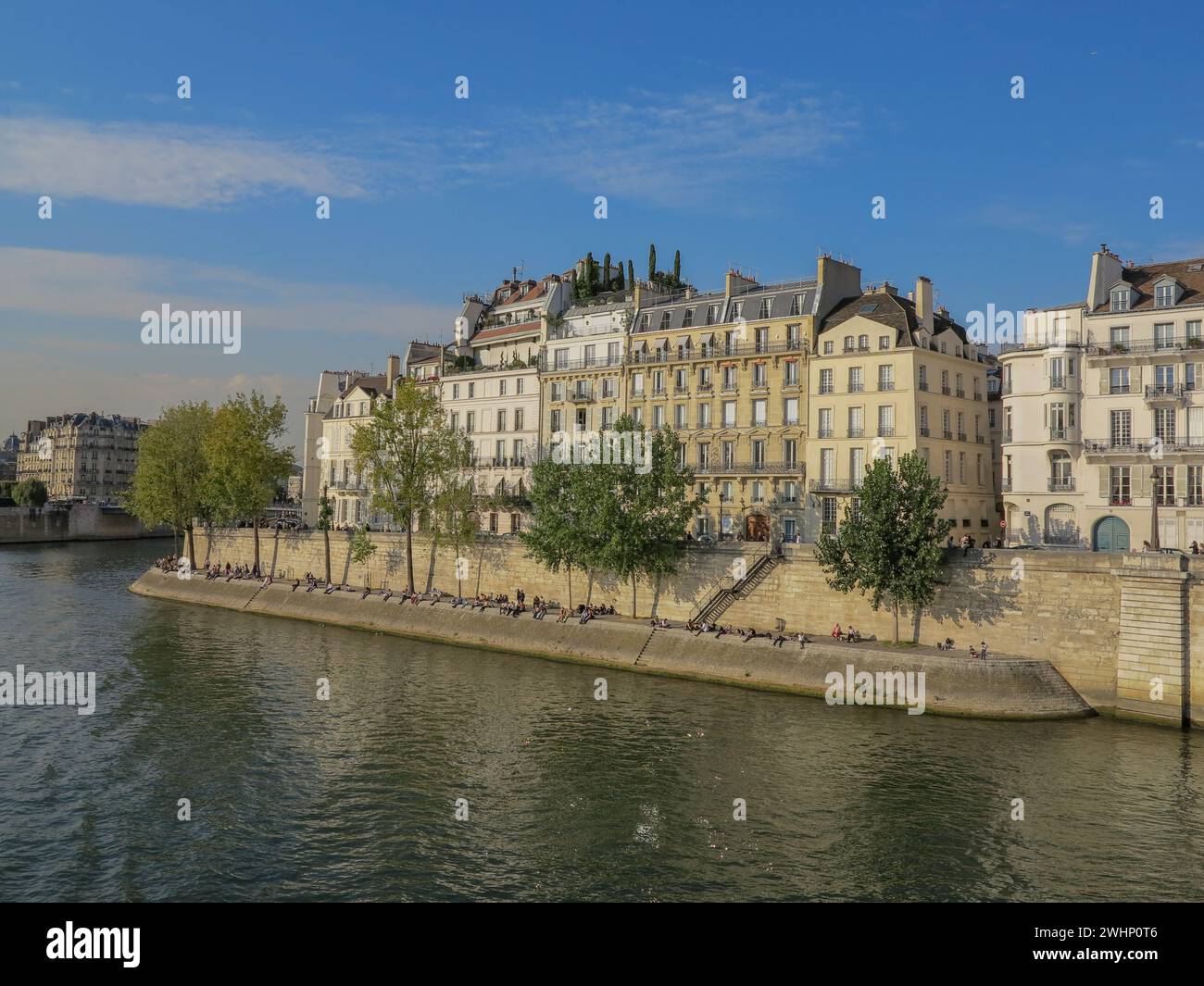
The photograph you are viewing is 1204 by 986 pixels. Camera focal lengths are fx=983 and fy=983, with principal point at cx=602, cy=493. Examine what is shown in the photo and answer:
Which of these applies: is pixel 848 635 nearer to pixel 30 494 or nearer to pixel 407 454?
pixel 407 454

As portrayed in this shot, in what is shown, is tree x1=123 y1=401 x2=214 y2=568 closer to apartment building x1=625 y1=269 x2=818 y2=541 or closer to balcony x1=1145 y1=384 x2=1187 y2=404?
apartment building x1=625 y1=269 x2=818 y2=541

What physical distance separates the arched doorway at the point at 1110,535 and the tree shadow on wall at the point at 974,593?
798 cm

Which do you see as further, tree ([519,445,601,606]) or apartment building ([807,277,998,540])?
apartment building ([807,277,998,540])

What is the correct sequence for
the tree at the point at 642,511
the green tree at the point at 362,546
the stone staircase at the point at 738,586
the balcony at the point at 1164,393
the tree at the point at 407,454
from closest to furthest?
1. the balcony at the point at 1164,393
2. the stone staircase at the point at 738,586
3. the tree at the point at 642,511
4. the tree at the point at 407,454
5. the green tree at the point at 362,546

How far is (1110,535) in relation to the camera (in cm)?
4859

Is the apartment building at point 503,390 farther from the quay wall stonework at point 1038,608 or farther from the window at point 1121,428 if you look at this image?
the window at point 1121,428

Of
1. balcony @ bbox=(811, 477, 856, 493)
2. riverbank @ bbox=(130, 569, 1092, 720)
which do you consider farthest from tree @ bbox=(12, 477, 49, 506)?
balcony @ bbox=(811, 477, 856, 493)

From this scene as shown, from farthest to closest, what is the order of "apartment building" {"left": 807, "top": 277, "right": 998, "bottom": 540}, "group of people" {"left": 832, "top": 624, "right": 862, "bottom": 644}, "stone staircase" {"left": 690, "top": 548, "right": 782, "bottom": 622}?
1. "apartment building" {"left": 807, "top": 277, "right": 998, "bottom": 540}
2. "stone staircase" {"left": 690, "top": 548, "right": 782, "bottom": 622}
3. "group of people" {"left": 832, "top": 624, "right": 862, "bottom": 644}

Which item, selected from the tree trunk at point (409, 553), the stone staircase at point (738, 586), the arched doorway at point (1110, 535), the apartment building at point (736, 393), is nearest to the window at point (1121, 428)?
the arched doorway at point (1110, 535)

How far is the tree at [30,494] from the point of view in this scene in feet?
494

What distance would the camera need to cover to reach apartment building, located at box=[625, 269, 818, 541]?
63.7m

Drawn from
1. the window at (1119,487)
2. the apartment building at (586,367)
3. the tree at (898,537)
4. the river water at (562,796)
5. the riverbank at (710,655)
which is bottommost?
the river water at (562,796)

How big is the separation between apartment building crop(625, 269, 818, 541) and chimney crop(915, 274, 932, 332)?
6592 mm

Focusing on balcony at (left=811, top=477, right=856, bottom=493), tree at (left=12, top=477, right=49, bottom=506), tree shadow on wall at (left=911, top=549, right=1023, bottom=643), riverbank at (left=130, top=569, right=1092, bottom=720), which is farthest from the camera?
tree at (left=12, top=477, right=49, bottom=506)
